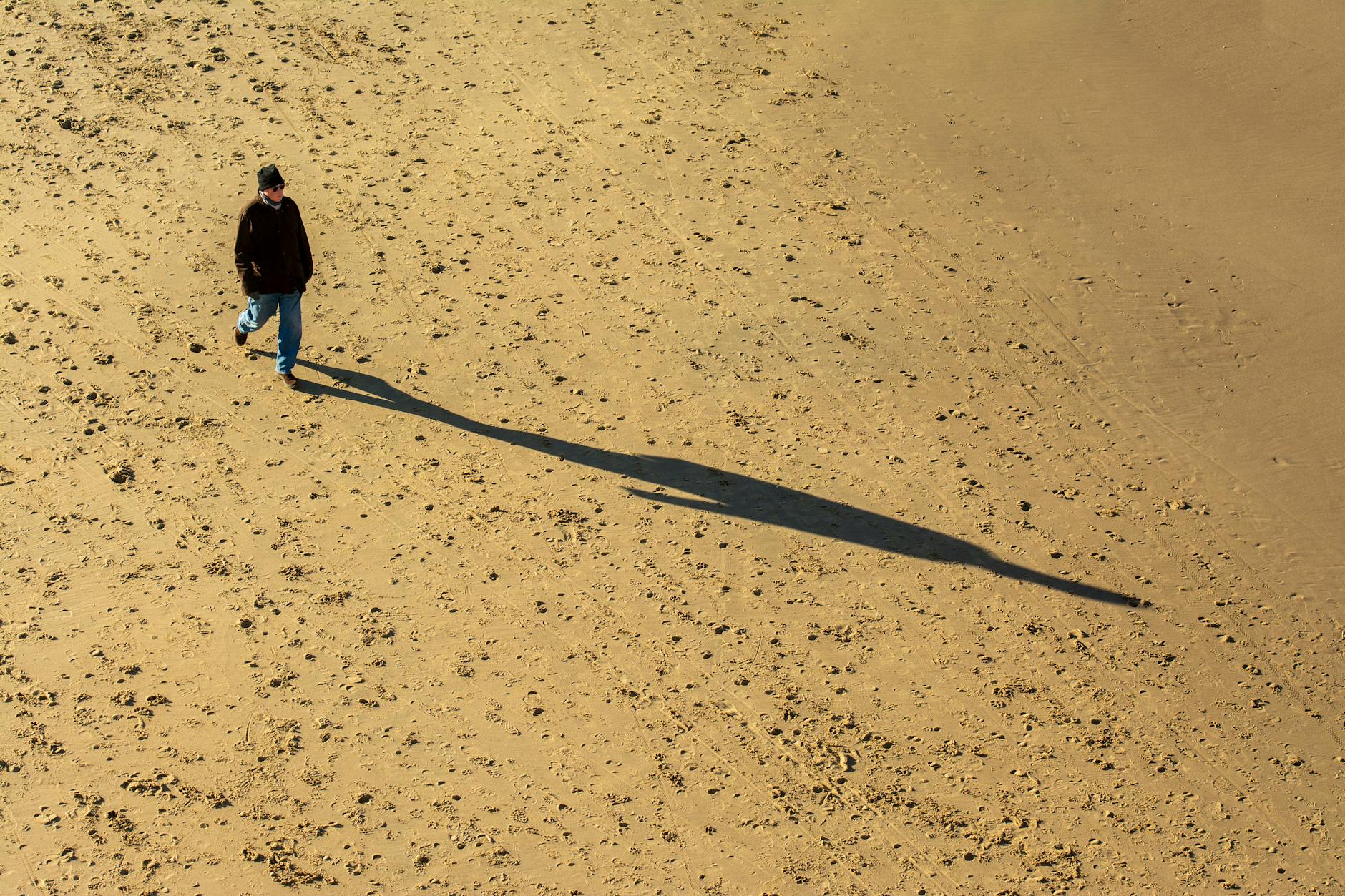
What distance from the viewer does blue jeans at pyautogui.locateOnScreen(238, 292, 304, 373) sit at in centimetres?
836

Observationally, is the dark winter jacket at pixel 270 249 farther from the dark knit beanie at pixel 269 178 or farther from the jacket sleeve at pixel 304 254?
the dark knit beanie at pixel 269 178

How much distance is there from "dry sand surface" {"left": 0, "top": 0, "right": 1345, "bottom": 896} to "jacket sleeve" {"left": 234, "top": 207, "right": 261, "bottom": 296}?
721 mm

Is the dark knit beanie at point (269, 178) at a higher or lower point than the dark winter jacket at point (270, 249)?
higher

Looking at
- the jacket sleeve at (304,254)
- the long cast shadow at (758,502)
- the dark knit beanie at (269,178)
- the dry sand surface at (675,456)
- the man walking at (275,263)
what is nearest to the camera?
the dry sand surface at (675,456)

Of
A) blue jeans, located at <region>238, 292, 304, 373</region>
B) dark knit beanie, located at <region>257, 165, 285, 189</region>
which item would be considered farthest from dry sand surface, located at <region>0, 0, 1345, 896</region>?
dark knit beanie, located at <region>257, 165, 285, 189</region>

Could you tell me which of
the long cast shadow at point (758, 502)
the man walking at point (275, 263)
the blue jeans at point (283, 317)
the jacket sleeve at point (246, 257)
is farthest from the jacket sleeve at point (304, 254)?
the long cast shadow at point (758, 502)

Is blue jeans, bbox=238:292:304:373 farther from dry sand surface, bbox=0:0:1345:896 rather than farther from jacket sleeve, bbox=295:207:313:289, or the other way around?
dry sand surface, bbox=0:0:1345:896

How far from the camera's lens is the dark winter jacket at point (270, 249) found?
807 cm

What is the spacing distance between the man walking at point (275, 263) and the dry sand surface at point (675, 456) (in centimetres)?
34

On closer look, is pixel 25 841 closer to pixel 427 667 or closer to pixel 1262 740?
pixel 427 667

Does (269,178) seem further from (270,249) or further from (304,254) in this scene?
(304,254)

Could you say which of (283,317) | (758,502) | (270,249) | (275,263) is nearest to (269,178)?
(270,249)

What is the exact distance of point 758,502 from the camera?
7645 mm

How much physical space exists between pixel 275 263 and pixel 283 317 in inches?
15.6
